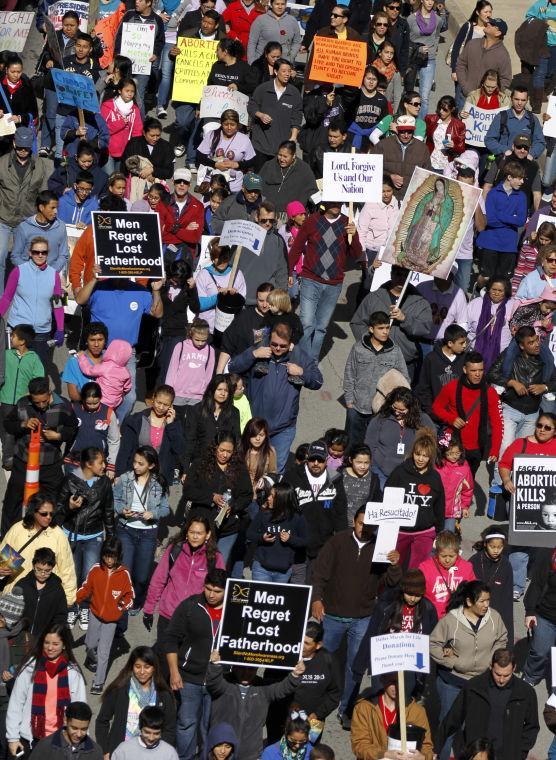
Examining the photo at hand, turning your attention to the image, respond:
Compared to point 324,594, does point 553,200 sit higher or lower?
higher

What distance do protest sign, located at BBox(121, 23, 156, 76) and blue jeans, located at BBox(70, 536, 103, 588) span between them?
361 inches

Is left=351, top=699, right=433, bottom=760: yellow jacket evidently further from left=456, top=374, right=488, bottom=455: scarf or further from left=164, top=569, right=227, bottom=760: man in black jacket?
left=456, top=374, right=488, bottom=455: scarf

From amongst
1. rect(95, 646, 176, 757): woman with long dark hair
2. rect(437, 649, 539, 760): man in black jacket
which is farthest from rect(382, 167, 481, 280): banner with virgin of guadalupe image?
rect(95, 646, 176, 757): woman with long dark hair

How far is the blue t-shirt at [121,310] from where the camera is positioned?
18.0m

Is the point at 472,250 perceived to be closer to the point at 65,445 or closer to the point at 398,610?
the point at 65,445

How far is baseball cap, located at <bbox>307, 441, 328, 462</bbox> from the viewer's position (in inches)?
622

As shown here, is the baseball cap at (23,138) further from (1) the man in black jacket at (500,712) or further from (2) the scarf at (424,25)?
(1) the man in black jacket at (500,712)

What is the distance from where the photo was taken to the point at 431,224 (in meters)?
18.7

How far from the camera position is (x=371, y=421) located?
16984 millimetres

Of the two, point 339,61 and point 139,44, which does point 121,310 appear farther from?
point 139,44

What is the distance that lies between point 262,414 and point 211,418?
2.61 ft

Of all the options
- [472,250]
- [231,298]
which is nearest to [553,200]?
[472,250]

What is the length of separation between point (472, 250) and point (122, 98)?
4.18 m

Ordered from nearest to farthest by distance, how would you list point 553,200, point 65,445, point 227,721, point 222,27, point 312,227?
point 227,721, point 65,445, point 312,227, point 553,200, point 222,27
